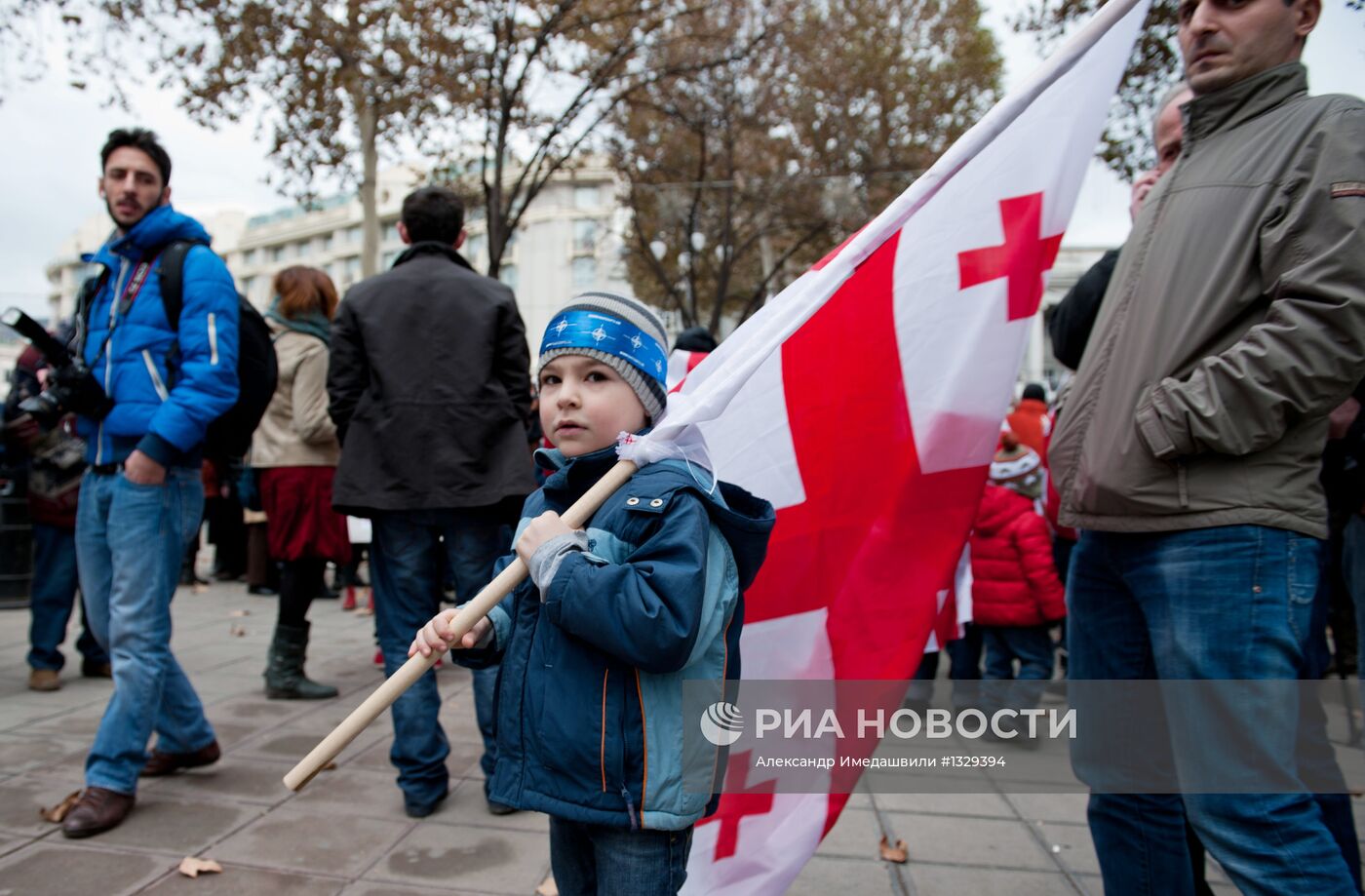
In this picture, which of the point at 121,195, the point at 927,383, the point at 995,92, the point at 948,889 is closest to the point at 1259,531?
the point at 927,383

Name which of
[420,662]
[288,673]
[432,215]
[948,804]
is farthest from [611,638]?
[288,673]

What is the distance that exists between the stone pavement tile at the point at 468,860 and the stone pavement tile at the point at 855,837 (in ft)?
2.88

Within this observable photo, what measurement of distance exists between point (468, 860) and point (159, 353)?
1.91 m

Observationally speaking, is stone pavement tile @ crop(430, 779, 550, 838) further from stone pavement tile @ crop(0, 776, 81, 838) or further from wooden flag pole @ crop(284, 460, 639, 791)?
wooden flag pole @ crop(284, 460, 639, 791)

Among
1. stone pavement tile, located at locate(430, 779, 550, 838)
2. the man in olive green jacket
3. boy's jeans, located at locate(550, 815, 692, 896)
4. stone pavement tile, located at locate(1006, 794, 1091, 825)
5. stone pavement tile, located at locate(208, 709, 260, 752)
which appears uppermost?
the man in olive green jacket

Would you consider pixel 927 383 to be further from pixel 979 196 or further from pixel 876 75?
pixel 876 75

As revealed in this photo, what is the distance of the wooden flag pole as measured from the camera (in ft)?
4.75

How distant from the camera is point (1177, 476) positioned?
5.97ft

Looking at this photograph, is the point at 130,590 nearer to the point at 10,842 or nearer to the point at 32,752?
the point at 10,842

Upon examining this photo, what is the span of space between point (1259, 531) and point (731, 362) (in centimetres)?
102

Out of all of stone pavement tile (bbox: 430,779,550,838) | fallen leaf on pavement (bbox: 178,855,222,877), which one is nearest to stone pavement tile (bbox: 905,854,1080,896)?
stone pavement tile (bbox: 430,779,550,838)

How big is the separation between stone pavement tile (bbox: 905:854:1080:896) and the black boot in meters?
3.07

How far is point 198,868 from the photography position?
105 inches

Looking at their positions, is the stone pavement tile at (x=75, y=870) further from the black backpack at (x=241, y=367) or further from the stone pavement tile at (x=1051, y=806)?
the stone pavement tile at (x=1051, y=806)
